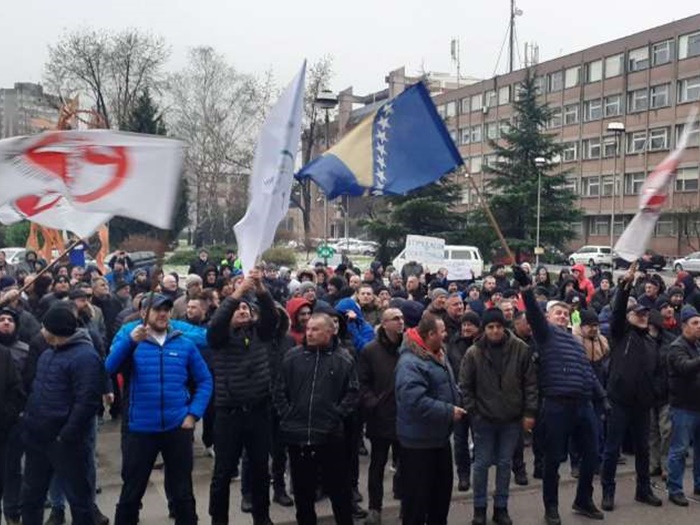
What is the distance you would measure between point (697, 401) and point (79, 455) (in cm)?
507

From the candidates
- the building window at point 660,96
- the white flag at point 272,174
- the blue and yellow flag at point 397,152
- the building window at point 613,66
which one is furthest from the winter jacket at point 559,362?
the building window at point 613,66

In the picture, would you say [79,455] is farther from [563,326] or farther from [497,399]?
[563,326]

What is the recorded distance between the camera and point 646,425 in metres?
6.67

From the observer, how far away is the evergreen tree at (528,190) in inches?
1373

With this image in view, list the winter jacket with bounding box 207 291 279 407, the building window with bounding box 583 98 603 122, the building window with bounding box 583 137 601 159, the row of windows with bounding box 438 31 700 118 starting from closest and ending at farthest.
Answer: the winter jacket with bounding box 207 291 279 407 < the row of windows with bounding box 438 31 700 118 < the building window with bounding box 583 98 603 122 < the building window with bounding box 583 137 601 159

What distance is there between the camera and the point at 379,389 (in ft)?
20.6

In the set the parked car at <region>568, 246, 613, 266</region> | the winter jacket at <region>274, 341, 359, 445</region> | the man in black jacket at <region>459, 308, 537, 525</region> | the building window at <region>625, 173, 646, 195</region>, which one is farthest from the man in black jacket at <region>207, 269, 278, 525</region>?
the building window at <region>625, 173, 646, 195</region>

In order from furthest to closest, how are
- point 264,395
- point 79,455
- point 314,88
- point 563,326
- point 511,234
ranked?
1. point 314,88
2. point 511,234
3. point 563,326
4. point 264,395
5. point 79,455

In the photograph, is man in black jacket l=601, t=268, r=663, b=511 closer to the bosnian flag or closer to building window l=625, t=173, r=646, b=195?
the bosnian flag

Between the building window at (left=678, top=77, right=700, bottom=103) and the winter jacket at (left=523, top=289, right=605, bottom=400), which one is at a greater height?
the building window at (left=678, top=77, right=700, bottom=103)

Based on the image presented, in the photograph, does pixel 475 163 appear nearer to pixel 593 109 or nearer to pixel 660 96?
pixel 593 109

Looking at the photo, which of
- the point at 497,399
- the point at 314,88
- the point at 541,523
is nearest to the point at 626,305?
Result: the point at 497,399

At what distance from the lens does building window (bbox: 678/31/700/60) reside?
52572 mm

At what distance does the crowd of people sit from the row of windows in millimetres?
42166
